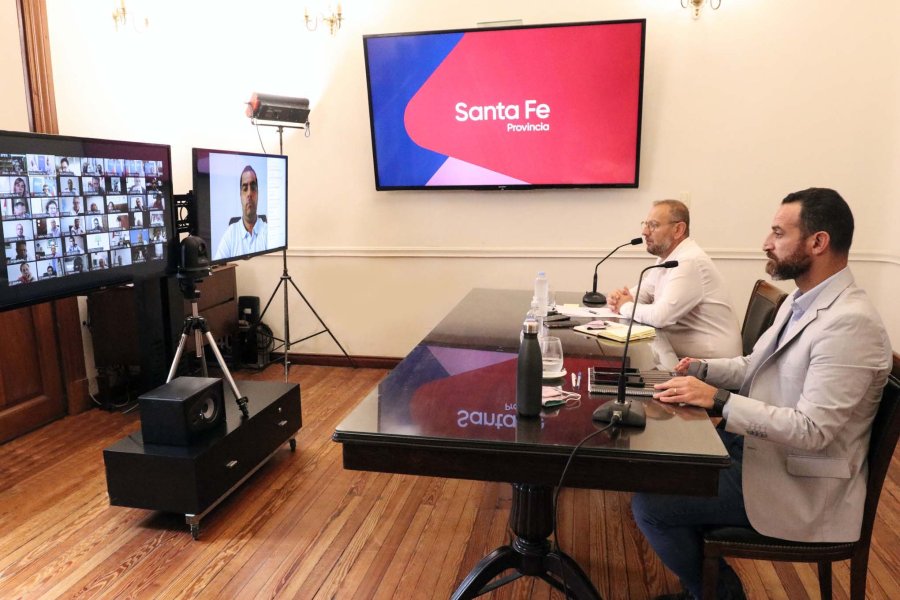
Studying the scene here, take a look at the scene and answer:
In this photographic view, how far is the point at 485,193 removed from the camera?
160 inches

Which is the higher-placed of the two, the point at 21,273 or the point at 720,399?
→ the point at 21,273

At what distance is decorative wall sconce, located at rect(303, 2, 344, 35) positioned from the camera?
Result: 156 inches

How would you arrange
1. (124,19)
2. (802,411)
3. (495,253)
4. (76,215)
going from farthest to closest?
(495,253), (124,19), (76,215), (802,411)

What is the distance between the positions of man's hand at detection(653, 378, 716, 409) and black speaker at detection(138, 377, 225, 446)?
1.70 metres

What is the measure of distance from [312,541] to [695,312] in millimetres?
1754

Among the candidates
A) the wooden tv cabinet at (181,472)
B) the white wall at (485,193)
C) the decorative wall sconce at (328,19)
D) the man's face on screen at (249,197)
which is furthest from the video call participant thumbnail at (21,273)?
the decorative wall sconce at (328,19)

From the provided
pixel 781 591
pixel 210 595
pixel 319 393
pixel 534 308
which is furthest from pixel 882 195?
pixel 210 595

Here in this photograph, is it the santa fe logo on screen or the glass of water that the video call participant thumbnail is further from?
the santa fe logo on screen

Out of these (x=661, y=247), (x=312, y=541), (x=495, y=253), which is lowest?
(x=312, y=541)

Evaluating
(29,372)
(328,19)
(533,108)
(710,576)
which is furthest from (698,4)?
(29,372)

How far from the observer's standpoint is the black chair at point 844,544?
1.45 m

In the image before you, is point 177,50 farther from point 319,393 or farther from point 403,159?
point 319,393

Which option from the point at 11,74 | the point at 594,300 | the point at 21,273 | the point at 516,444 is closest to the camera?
the point at 516,444

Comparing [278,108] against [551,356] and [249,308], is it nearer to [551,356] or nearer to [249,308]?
[249,308]
